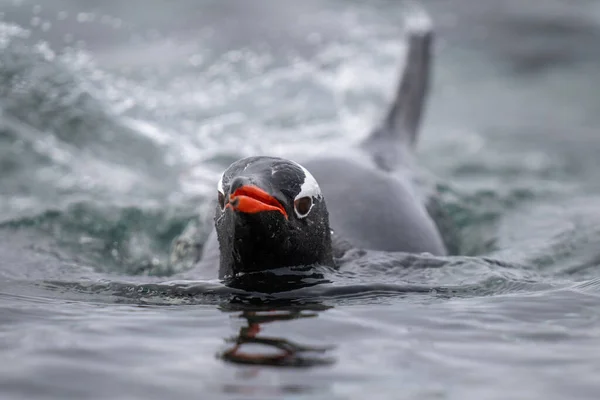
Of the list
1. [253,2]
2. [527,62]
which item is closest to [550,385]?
[527,62]

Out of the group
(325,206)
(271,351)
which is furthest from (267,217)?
(271,351)

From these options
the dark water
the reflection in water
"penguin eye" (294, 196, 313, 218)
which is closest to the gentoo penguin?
"penguin eye" (294, 196, 313, 218)

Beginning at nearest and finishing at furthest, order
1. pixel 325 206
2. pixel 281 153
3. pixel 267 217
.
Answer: pixel 267 217, pixel 325 206, pixel 281 153

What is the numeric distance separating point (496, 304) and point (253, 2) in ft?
36.3

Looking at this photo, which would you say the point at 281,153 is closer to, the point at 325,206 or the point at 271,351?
the point at 325,206

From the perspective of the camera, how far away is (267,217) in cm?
430

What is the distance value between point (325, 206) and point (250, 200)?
0.75 meters

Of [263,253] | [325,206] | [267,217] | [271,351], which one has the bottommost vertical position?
[271,351]

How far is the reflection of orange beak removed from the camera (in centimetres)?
412

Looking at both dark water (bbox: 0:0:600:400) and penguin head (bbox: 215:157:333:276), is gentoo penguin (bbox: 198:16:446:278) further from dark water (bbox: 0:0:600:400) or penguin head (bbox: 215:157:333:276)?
dark water (bbox: 0:0:600:400)

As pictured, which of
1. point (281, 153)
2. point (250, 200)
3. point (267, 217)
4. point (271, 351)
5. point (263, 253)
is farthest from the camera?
point (281, 153)

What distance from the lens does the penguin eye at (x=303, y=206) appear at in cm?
448

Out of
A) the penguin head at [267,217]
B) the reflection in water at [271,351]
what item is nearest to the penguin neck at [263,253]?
the penguin head at [267,217]

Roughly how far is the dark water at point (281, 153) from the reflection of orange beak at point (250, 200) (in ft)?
1.57
